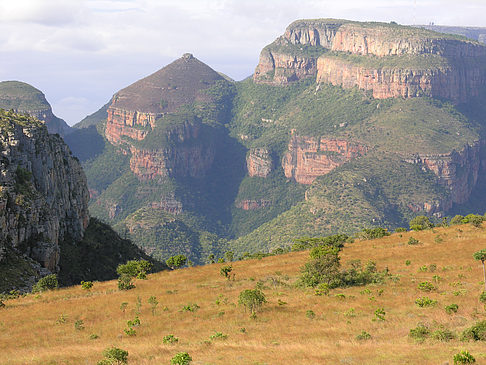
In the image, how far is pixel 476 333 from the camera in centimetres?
3334

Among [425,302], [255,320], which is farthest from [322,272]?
[255,320]

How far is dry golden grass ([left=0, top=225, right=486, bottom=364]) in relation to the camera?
1277 inches

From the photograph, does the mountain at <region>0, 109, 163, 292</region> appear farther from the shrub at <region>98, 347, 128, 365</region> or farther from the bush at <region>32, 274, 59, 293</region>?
the shrub at <region>98, 347, 128, 365</region>

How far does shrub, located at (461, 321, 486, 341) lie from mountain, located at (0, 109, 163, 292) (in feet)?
166

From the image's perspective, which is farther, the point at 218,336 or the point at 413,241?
the point at 413,241

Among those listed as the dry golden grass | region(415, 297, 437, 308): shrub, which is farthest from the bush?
region(415, 297, 437, 308): shrub

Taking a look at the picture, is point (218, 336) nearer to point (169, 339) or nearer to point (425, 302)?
point (169, 339)

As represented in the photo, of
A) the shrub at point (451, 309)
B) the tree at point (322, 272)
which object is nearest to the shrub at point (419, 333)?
the shrub at point (451, 309)

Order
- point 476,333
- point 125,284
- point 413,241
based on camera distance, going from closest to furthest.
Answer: point 476,333 < point 125,284 < point 413,241

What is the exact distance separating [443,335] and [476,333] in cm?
200

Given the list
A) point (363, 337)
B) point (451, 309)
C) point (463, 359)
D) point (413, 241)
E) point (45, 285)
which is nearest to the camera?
point (463, 359)

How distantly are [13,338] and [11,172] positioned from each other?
4209 centimetres

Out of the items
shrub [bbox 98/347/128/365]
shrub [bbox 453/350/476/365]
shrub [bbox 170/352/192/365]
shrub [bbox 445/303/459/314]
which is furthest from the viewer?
shrub [bbox 445/303/459/314]

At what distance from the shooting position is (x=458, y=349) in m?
31.1
